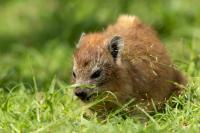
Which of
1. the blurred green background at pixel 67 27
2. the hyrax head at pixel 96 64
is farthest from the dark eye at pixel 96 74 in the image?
the blurred green background at pixel 67 27

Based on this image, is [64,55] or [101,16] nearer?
[64,55]

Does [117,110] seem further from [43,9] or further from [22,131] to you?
[43,9]

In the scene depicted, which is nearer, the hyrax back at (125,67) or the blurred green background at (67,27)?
the hyrax back at (125,67)

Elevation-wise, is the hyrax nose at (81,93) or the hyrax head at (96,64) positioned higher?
the hyrax head at (96,64)

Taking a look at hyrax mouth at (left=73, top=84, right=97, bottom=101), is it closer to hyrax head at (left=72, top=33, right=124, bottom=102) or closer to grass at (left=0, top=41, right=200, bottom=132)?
hyrax head at (left=72, top=33, right=124, bottom=102)

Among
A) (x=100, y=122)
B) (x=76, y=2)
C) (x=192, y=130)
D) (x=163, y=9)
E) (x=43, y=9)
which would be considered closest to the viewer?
(x=192, y=130)

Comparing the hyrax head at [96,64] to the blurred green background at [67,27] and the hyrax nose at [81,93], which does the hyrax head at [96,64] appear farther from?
the blurred green background at [67,27]

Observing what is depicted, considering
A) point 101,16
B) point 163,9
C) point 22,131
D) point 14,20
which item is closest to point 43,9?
point 14,20
